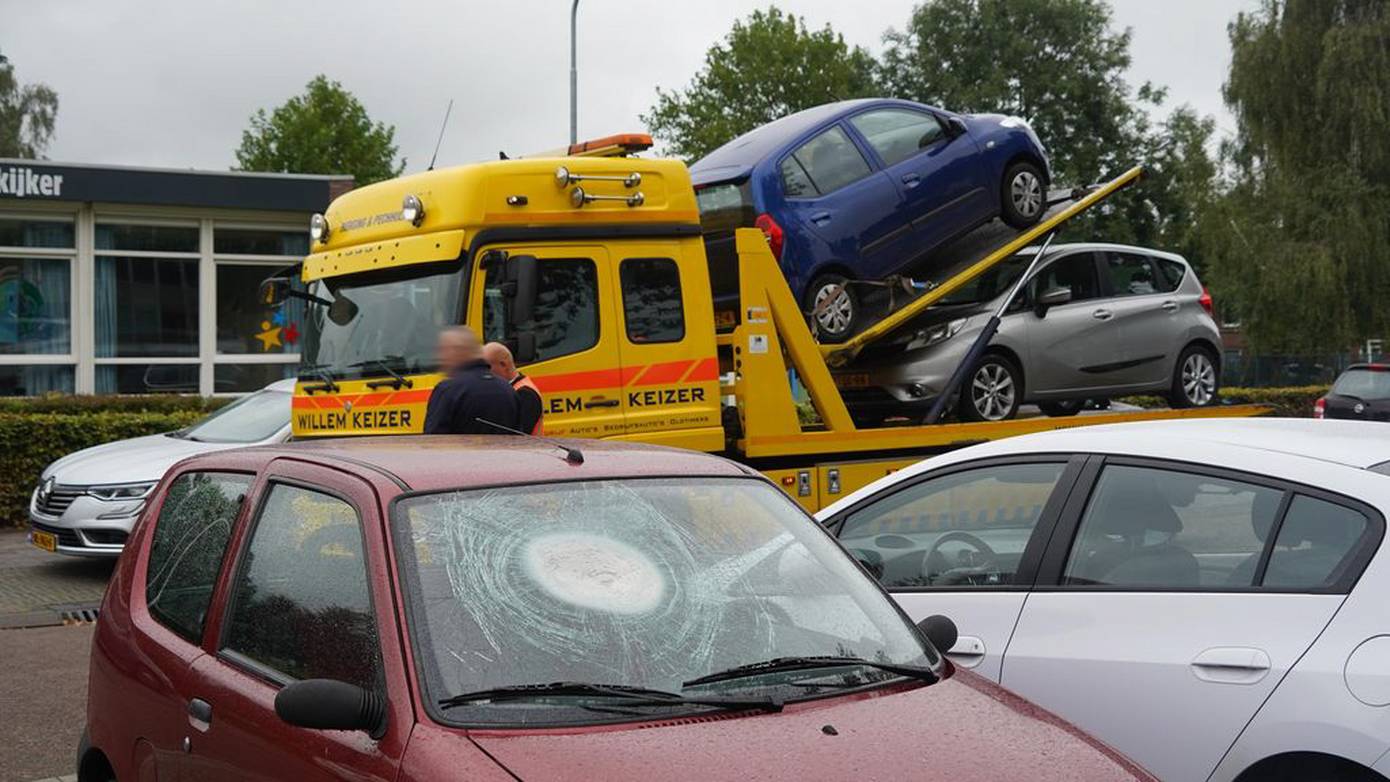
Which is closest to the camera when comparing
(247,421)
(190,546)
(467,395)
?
(190,546)

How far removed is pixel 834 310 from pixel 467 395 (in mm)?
3325

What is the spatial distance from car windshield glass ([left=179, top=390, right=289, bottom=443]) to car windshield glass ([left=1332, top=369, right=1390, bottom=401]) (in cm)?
1463

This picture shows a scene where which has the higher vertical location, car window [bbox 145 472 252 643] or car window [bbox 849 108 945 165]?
car window [bbox 849 108 945 165]

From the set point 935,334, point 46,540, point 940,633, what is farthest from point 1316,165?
point 940,633

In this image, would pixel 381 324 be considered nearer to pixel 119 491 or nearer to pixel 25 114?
pixel 119 491

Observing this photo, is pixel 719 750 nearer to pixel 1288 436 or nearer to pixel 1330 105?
pixel 1288 436

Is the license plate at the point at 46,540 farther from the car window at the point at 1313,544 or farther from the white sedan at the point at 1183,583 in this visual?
the car window at the point at 1313,544

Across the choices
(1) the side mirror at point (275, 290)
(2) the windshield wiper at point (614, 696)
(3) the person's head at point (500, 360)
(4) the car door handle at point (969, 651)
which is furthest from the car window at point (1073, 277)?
(2) the windshield wiper at point (614, 696)

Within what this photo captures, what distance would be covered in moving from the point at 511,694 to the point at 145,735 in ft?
4.85

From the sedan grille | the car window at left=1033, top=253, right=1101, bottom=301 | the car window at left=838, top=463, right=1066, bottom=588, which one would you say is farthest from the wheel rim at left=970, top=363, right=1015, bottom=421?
the sedan grille

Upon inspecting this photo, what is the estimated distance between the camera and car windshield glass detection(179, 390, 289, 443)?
42.9ft

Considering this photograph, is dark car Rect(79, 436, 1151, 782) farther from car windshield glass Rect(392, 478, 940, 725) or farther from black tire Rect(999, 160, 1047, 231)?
black tire Rect(999, 160, 1047, 231)

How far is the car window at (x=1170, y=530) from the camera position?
4129mm

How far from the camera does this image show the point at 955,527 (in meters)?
5.11
